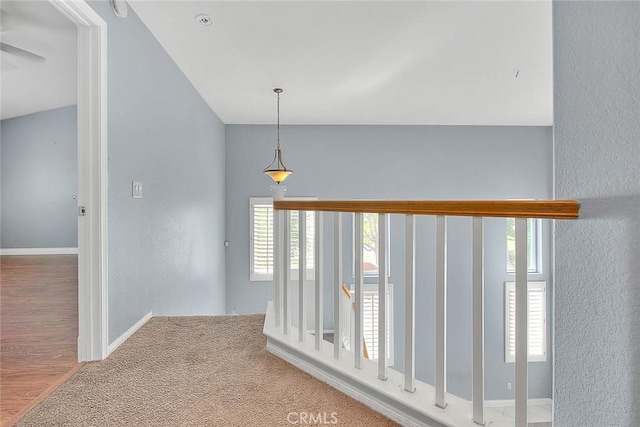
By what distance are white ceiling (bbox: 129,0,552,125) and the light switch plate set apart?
117cm

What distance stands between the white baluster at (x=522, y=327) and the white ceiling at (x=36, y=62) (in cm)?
312

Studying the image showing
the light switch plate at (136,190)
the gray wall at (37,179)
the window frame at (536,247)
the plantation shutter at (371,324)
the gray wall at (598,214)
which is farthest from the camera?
the window frame at (536,247)

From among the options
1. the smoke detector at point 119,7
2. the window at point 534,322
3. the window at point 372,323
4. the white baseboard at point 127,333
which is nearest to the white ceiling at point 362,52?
the smoke detector at point 119,7

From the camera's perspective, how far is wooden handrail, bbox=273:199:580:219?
928mm

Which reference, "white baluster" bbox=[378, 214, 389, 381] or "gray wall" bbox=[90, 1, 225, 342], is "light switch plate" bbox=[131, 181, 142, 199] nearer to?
"gray wall" bbox=[90, 1, 225, 342]

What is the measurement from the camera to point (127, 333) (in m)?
2.11

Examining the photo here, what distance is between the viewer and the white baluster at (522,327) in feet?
3.45

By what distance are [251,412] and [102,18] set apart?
2157 mm

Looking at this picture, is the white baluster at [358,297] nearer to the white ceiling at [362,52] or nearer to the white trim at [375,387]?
the white trim at [375,387]

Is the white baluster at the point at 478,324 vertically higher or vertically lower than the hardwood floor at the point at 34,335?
higher

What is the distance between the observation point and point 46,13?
2.54m

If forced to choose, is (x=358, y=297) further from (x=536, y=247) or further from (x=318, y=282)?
(x=536, y=247)

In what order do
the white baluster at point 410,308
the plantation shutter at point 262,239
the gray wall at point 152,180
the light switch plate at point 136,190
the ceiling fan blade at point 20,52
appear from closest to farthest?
the white baluster at point 410,308 < the gray wall at point 152,180 < the light switch plate at point 136,190 < the ceiling fan blade at point 20,52 < the plantation shutter at point 262,239

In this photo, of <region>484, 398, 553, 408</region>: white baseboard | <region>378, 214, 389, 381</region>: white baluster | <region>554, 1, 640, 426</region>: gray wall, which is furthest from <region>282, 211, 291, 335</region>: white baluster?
<region>484, 398, 553, 408</region>: white baseboard
